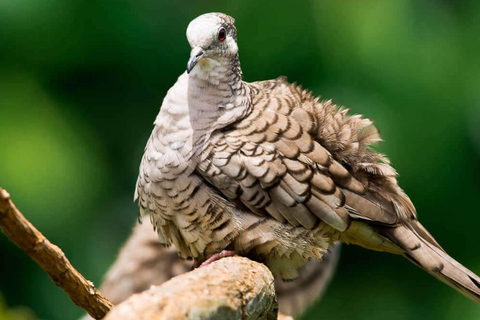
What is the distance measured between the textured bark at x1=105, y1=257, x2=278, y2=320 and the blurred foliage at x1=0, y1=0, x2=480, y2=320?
6.22ft

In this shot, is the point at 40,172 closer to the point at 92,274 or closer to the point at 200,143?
the point at 92,274

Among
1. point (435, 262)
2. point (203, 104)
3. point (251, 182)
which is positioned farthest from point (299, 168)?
point (435, 262)

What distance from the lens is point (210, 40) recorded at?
1.67 metres

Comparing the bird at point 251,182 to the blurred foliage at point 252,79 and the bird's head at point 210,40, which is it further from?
the blurred foliage at point 252,79

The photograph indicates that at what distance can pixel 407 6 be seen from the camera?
3428 mm

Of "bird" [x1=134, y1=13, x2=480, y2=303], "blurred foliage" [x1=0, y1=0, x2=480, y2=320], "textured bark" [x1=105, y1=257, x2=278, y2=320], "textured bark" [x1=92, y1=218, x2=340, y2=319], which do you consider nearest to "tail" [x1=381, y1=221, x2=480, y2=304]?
"bird" [x1=134, y1=13, x2=480, y2=303]

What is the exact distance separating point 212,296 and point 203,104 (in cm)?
61

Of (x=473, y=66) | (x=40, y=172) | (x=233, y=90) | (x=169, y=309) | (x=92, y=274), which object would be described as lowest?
(x=92, y=274)

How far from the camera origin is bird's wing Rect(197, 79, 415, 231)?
5.57 feet

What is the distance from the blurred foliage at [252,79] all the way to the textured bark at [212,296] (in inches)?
74.6

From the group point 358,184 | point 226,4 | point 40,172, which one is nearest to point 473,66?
point 226,4

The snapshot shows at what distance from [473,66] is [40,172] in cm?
218

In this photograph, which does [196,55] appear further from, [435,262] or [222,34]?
[435,262]

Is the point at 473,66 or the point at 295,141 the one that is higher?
the point at 473,66
